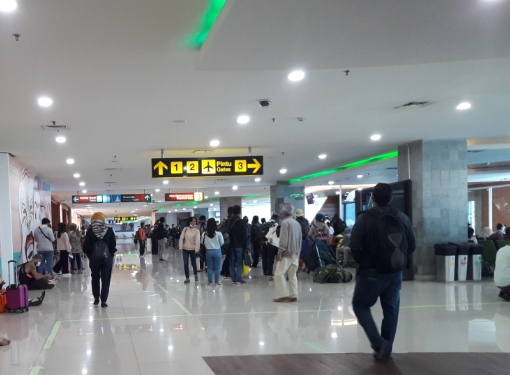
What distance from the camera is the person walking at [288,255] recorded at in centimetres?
851

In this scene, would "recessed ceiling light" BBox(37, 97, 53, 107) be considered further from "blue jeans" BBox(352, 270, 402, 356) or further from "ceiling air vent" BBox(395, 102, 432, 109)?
"ceiling air vent" BBox(395, 102, 432, 109)

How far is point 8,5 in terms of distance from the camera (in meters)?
4.41

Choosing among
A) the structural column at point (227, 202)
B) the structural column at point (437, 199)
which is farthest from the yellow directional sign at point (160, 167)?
the structural column at point (227, 202)

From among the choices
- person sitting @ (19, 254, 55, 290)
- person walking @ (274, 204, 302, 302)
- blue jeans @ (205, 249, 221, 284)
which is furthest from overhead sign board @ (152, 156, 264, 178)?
person walking @ (274, 204, 302, 302)

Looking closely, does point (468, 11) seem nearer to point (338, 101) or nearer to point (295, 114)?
point (338, 101)

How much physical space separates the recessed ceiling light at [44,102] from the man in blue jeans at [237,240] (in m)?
4.45

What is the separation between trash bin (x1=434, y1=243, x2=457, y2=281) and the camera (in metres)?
11.5

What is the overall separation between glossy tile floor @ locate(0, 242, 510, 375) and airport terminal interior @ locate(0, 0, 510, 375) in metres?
0.04

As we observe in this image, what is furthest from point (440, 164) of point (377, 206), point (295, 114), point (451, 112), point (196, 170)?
point (377, 206)

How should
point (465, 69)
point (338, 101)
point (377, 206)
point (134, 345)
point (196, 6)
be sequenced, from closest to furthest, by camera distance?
point (196, 6)
point (377, 206)
point (134, 345)
point (465, 69)
point (338, 101)

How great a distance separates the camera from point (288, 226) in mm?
8461

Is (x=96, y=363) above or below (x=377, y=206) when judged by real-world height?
below

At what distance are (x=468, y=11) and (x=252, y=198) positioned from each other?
31.0 meters

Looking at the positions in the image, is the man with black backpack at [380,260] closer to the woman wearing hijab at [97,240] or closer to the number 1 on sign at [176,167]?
the woman wearing hijab at [97,240]
